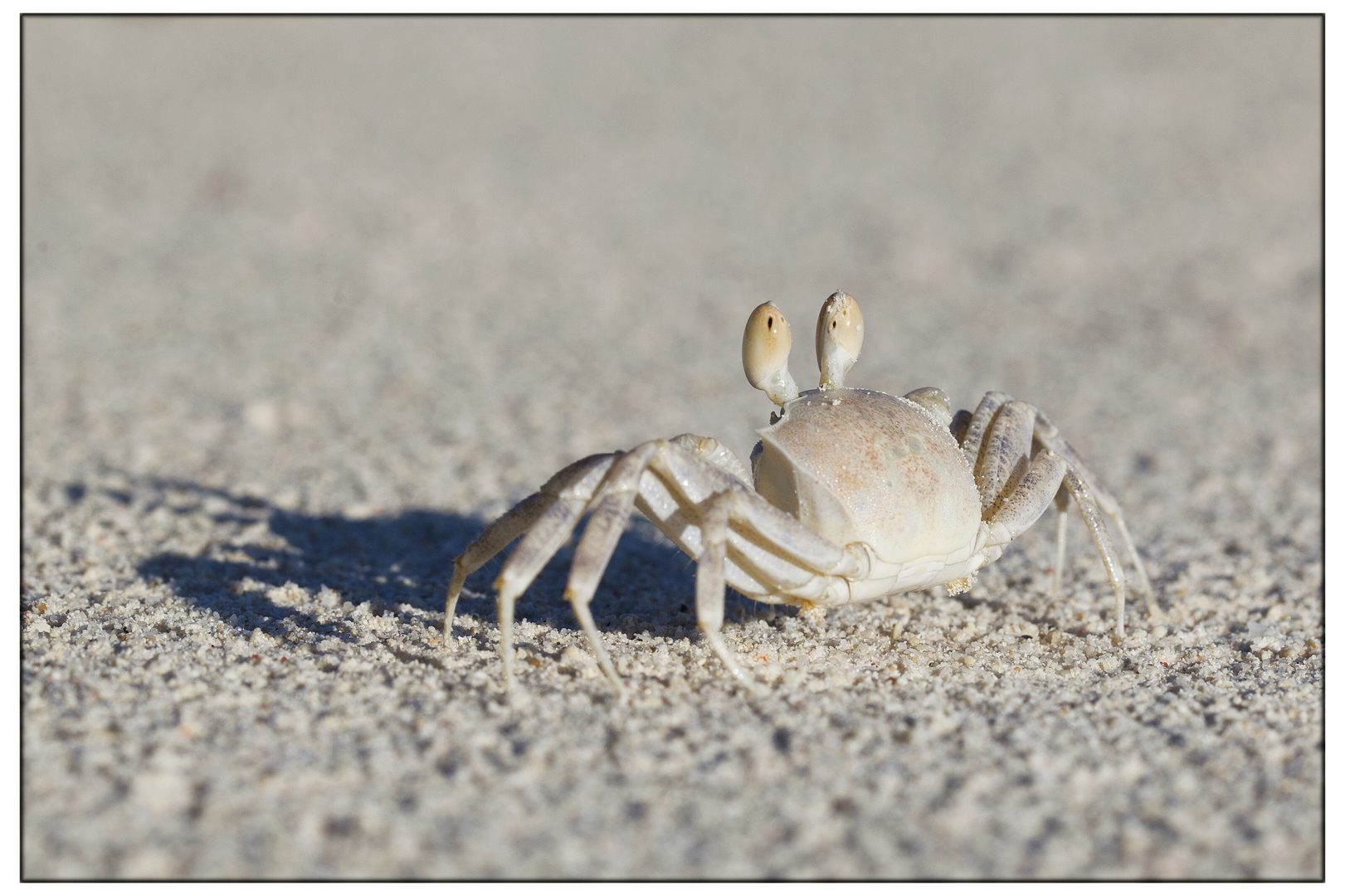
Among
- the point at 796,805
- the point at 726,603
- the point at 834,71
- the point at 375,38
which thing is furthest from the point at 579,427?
the point at 375,38

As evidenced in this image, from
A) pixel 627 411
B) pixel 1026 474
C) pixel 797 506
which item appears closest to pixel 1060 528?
pixel 1026 474

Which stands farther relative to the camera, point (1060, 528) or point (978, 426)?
point (1060, 528)

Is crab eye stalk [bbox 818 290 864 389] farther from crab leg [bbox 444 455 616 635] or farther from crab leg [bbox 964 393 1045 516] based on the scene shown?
crab leg [bbox 444 455 616 635]

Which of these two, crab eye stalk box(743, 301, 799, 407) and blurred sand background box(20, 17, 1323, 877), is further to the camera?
crab eye stalk box(743, 301, 799, 407)

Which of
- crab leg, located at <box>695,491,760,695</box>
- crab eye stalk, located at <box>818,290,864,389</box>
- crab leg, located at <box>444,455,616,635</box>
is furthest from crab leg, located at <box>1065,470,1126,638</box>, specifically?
crab leg, located at <box>444,455,616,635</box>

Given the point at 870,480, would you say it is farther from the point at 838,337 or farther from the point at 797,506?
the point at 838,337

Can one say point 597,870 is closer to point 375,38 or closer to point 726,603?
point 726,603
